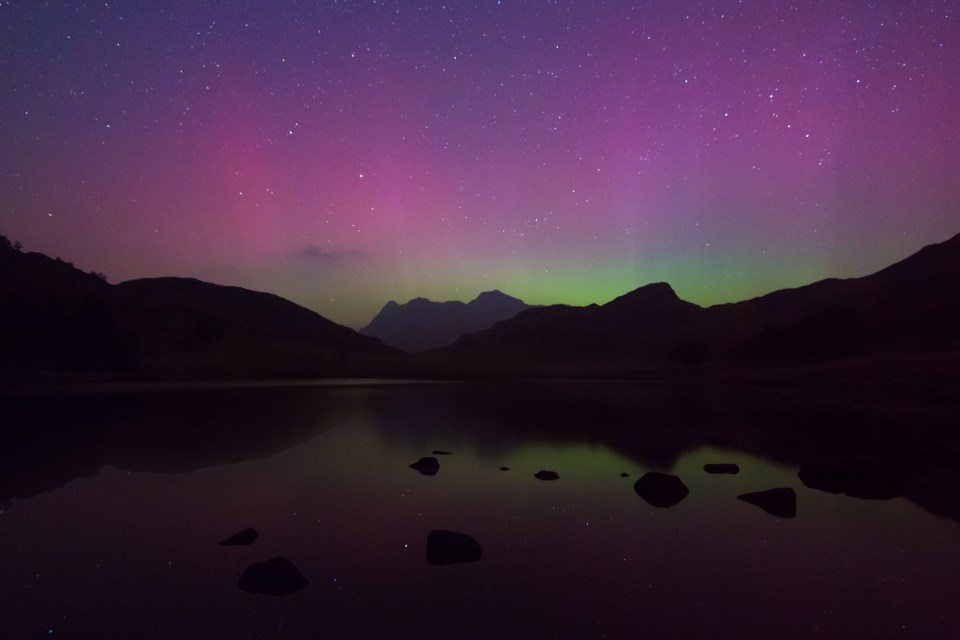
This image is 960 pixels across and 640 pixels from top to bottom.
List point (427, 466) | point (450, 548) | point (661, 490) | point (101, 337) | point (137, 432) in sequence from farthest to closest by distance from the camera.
Result: point (101, 337)
point (137, 432)
point (427, 466)
point (661, 490)
point (450, 548)

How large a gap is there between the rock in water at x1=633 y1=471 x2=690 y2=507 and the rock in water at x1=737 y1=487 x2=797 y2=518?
237 centimetres

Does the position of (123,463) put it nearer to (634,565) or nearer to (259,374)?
(634,565)

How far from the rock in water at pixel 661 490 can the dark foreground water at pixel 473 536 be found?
609 millimetres

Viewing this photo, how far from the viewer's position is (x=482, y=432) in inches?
1452

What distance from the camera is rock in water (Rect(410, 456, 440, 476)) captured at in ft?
79.3

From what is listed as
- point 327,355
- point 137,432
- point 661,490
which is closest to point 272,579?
point 661,490

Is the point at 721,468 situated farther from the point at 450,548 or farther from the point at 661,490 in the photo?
the point at 450,548

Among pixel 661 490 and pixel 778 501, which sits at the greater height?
pixel 661 490

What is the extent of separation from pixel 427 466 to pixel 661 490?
34.3ft

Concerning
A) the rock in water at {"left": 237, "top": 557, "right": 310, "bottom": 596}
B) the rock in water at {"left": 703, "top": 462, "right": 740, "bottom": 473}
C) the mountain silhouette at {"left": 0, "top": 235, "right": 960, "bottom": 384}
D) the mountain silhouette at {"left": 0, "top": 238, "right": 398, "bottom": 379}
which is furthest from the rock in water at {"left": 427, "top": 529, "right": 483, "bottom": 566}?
the mountain silhouette at {"left": 0, "top": 238, "right": 398, "bottom": 379}

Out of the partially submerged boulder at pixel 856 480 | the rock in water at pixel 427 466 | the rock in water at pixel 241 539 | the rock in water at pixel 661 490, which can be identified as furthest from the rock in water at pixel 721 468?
the rock in water at pixel 241 539

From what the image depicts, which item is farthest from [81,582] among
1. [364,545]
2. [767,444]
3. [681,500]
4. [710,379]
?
[710,379]

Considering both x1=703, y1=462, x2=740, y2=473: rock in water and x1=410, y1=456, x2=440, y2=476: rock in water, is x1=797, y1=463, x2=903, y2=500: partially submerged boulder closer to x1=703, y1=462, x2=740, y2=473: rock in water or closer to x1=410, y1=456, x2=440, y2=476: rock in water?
x1=703, y1=462, x2=740, y2=473: rock in water

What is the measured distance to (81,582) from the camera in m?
12.1
